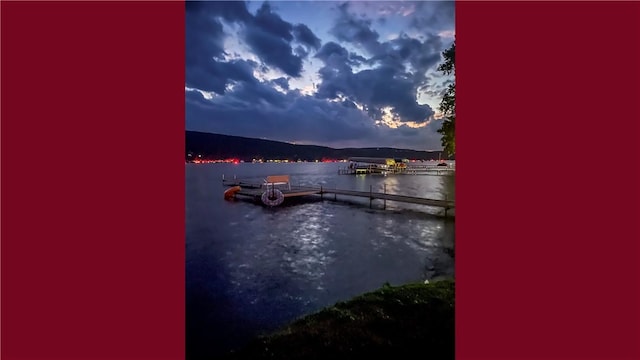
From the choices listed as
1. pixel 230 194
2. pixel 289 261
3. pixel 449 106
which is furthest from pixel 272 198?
pixel 449 106

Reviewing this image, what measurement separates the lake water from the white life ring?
6.81 feet

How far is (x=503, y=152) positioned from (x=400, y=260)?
286 inches

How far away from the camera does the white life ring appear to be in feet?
63.0

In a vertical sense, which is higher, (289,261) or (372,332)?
(372,332)

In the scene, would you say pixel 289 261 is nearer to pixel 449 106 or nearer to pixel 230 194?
pixel 449 106

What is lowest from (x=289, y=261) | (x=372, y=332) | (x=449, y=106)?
(x=289, y=261)

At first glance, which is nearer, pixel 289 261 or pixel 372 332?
pixel 372 332

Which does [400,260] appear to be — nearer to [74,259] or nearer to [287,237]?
[287,237]

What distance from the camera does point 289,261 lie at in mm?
8742

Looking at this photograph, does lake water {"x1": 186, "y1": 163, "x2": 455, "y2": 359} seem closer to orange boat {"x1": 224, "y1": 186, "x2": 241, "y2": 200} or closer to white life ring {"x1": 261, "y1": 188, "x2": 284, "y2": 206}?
white life ring {"x1": 261, "y1": 188, "x2": 284, "y2": 206}

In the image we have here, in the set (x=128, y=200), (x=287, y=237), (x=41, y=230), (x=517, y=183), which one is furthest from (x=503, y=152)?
(x=287, y=237)

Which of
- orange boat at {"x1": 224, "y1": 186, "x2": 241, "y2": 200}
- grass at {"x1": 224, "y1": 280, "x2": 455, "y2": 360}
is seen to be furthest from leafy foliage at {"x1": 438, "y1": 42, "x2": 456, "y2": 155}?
orange boat at {"x1": 224, "y1": 186, "x2": 241, "y2": 200}

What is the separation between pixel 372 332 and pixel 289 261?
5.37 meters

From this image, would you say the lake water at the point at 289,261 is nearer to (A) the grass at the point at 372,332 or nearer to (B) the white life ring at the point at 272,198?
(A) the grass at the point at 372,332
